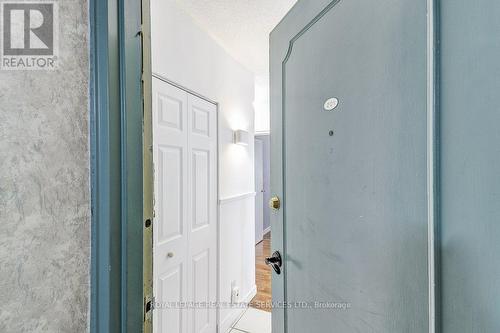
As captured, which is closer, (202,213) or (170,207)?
(170,207)

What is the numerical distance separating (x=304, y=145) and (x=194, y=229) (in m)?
1.15

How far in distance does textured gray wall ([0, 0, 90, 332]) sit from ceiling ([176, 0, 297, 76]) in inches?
44.2

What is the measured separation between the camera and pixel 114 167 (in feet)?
1.82

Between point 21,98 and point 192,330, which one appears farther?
point 192,330

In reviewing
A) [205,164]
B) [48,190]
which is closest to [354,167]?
[48,190]

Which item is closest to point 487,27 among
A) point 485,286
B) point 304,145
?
point 485,286

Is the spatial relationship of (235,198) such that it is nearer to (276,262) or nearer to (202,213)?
(202,213)

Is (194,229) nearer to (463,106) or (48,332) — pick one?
(48,332)

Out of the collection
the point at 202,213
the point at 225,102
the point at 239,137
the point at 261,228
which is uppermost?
the point at 225,102

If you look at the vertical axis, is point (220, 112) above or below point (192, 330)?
above

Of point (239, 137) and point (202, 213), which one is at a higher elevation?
point (239, 137)

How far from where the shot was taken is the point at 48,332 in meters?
0.48

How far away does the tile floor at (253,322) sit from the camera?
2.08 metres

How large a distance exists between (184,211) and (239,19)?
1.41 meters
